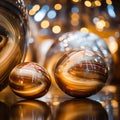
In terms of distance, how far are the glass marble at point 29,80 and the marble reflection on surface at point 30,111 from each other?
2 cm

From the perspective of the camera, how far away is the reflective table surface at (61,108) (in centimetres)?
44

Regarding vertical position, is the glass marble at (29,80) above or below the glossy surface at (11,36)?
below

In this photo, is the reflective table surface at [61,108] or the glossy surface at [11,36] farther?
the glossy surface at [11,36]

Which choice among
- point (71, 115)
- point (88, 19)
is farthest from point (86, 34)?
point (71, 115)

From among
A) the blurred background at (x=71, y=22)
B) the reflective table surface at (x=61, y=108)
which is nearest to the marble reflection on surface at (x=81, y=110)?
the reflective table surface at (x=61, y=108)

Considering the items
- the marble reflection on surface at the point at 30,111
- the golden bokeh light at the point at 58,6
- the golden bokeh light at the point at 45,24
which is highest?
the golden bokeh light at the point at 58,6

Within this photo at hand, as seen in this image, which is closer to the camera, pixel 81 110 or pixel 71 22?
pixel 81 110

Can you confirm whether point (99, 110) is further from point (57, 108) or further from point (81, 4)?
point (81, 4)

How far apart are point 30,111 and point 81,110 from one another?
73mm

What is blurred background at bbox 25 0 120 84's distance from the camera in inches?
32.4

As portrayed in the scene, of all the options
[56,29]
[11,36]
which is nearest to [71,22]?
[56,29]

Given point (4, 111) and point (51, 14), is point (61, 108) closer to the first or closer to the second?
point (4, 111)

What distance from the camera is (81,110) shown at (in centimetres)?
49

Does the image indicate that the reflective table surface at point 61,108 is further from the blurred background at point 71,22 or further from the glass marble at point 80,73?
the blurred background at point 71,22
